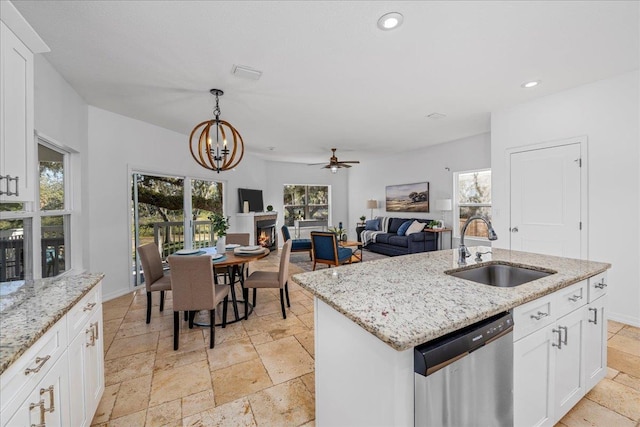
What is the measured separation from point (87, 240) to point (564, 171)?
591cm

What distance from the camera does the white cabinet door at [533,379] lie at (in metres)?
1.26

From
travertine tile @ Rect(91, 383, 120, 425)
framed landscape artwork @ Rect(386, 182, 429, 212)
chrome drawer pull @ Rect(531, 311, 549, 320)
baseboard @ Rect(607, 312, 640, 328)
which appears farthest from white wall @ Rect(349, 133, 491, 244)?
travertine tile @ Rect(91, 383, 120, 425)

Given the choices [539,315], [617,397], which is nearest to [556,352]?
[539,315]

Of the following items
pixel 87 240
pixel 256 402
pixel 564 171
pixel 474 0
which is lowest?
pixel 256 402

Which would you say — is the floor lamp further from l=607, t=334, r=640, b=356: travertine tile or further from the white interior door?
l=607, t=334, r=640, b=356: travertine tile

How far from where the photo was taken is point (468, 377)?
1043mm

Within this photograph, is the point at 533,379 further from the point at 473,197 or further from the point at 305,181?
the point at 305,181

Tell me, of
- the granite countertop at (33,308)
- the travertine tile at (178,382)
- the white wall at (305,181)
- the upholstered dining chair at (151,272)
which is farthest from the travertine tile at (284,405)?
the white wall at (305,181)

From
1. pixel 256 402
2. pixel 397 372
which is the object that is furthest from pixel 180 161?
pixel 397 372

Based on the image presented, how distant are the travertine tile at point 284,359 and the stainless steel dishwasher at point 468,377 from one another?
53.2 inches

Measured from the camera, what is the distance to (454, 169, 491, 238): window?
556 cm

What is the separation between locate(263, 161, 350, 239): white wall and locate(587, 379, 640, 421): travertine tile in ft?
23.5

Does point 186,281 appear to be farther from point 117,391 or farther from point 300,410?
point 300,410

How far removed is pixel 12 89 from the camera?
125 cm
